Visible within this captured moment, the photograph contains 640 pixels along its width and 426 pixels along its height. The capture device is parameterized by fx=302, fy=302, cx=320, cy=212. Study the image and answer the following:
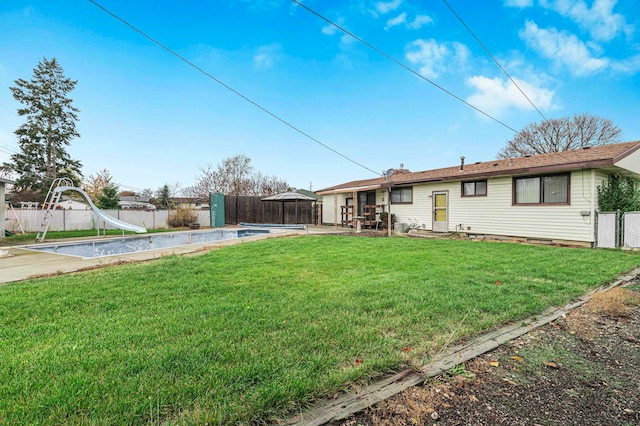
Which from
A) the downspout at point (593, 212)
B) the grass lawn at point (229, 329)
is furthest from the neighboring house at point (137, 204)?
the downspout at point (593, 212)

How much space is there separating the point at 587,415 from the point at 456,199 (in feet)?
38.5

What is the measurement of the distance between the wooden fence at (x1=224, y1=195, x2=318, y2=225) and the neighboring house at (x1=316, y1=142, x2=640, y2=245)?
24.8ft

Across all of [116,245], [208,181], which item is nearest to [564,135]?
[116,245]

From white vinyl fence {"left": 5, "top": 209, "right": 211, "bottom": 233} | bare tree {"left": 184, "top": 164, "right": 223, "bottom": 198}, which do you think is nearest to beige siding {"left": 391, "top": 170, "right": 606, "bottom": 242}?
white vinyl fence {"left": 5, "top": 209, "right": 211, "bottom": 233}

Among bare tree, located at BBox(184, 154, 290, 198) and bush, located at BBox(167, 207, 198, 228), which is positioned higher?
bare tree, located at BBox(184, 154, 290, 198)

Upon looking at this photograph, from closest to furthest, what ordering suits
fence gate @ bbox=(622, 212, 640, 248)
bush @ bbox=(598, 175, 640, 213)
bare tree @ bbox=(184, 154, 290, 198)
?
fence gate @ bbox=(622, 212, 640, 248) < bush @ bbox=(598, 175, 640, 213) < bare tree @ bbox=(184, 154, 290, 198)

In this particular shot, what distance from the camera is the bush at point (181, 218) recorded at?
1836cm

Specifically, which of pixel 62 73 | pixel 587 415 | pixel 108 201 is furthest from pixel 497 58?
pixel 62 73

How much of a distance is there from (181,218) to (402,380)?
61.3 ft

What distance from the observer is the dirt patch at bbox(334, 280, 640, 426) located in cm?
175

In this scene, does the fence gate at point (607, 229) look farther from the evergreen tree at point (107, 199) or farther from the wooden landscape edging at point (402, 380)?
the evergreen tree at point (107, 199)

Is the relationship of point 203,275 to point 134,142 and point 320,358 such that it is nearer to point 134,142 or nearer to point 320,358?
point 320,358

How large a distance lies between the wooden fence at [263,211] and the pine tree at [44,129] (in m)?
16.4

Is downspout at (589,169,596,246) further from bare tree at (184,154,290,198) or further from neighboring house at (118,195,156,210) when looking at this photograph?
bare tree at (184,154,290,198)
